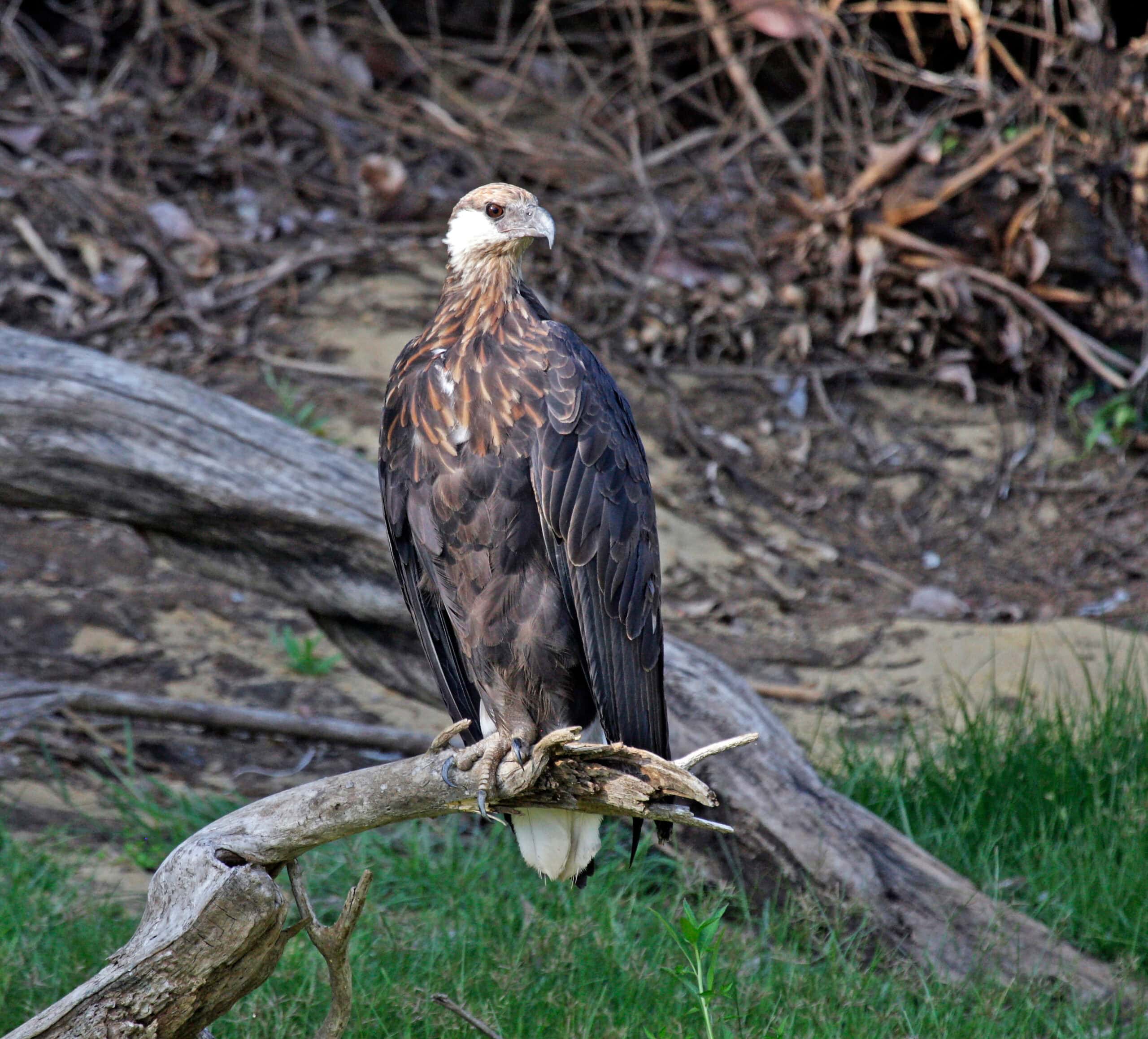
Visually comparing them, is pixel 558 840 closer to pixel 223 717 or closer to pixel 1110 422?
pixel 223 717

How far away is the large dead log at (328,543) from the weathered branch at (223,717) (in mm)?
611

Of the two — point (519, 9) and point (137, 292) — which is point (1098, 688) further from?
point (519, 9)

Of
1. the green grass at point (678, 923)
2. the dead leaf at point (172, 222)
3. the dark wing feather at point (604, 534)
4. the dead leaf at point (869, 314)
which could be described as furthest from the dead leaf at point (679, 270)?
the dark wing feather at point (604, 534)

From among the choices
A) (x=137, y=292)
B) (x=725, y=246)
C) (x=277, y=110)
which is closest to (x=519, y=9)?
(x=277, y=110)

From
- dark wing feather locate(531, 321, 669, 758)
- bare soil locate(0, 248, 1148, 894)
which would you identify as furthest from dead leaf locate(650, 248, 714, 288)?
dark wing feather locate(531, 321, 669, 758)

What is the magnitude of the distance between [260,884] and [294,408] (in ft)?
12.7

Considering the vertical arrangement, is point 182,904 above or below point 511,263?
below

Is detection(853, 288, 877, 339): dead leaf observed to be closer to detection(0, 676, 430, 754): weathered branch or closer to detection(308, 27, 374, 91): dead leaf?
detection(308, 27, 374, 91): dead leaf

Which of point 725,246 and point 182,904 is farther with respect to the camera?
point 725,246

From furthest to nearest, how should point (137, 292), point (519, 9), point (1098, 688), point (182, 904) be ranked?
point (519, 9) < point (137, 292) < point (1098, 688) < point (182, 904)

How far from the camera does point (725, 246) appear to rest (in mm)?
6859

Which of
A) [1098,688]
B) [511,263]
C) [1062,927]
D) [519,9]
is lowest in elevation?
[1062,927]

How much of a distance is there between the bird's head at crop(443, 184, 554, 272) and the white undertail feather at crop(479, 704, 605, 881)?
132 centimetres

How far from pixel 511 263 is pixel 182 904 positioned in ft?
5.25
